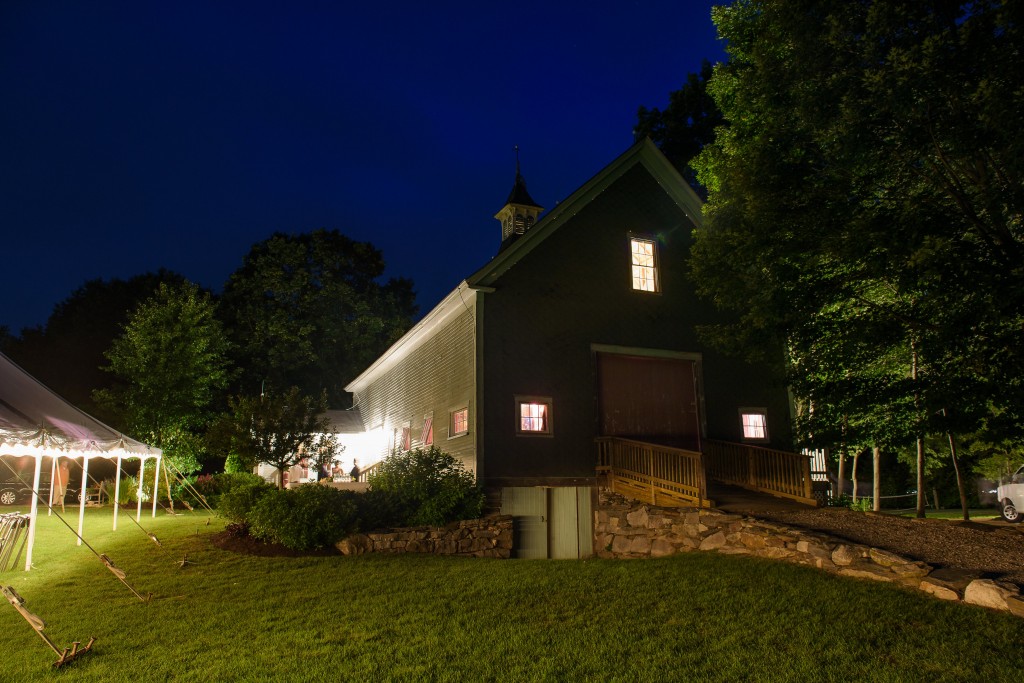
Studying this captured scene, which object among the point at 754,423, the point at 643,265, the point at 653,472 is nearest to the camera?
the point at 653,472

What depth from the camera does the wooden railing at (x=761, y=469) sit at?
1280cm

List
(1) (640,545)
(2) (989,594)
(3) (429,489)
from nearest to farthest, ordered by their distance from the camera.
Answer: (2) (989,594)
(1) (640,545)
(3) (429,489)

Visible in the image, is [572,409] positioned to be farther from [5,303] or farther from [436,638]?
[5,303]

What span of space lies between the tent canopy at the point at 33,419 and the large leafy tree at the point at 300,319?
21362 millimetres

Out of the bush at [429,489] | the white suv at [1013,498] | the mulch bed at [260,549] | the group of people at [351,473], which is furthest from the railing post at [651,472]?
the group of people at [351,473]

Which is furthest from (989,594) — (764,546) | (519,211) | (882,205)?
(519,211)

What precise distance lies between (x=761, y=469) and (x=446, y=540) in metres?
6.30

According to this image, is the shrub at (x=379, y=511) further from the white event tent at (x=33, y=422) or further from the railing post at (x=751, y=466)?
the railing post at (x=751, y=466)

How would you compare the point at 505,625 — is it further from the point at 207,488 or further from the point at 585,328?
the point at 207,488

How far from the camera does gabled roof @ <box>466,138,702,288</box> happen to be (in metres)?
14.4

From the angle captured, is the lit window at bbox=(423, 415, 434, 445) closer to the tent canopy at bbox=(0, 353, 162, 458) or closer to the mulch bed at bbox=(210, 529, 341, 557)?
the mulch bed at bbox=(210, 529, 341, 557)

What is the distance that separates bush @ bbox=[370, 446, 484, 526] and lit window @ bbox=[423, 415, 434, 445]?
9.10ft

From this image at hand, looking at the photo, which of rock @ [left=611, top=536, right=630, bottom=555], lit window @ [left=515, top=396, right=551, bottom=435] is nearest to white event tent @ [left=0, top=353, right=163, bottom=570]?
lit window @ [left=515, top=396, right=551, bottom=435]

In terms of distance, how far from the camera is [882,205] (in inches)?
381
